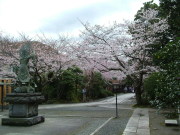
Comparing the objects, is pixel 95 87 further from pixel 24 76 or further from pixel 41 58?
pixel 24 76

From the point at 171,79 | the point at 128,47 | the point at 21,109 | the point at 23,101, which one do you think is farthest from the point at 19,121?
the point at 128,47

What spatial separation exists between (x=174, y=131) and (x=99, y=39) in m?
13.5

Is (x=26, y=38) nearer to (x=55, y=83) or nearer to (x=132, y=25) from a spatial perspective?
(x=55, y=83)

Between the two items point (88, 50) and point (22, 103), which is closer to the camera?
point (22, 103)

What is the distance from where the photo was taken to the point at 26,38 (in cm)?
2848

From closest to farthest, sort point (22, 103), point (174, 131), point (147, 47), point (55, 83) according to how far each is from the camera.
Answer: point (174, 131)
point (22, 103)
point (147, 47)
point (55, 83)

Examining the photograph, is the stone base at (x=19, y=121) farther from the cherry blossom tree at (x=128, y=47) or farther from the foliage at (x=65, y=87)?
the foliage at (x=65, y=87)

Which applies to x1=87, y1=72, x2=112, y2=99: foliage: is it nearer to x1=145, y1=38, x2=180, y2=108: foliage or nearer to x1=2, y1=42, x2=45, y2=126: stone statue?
x1=2, y1=42, x2=45, y2=126: stone statue

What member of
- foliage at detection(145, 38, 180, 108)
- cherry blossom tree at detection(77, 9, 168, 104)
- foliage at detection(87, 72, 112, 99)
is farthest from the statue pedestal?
foliage at detection(87, 72, 112, 99)

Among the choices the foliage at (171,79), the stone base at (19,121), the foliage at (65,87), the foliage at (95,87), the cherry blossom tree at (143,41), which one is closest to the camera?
the foliage at (171,79)

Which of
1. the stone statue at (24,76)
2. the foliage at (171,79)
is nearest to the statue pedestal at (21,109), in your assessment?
the stone statue at (24,76)

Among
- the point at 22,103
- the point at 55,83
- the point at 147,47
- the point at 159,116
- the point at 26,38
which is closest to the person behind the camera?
the point at 22,103

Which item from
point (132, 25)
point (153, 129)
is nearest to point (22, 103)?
point (153, 129)

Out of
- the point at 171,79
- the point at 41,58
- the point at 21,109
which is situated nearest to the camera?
the point at 171,79
